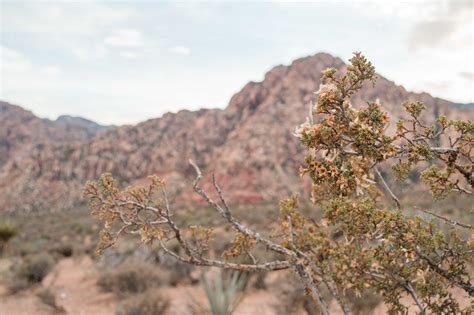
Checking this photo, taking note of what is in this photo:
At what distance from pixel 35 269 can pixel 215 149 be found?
5047cm

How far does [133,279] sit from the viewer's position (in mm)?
10891

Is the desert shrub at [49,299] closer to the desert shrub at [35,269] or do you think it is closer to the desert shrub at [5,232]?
the desert shrub at [35,269]

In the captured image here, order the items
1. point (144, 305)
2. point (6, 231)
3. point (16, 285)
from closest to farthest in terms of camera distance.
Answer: point (144, 305)
point (16, 285)
point (6, 231)

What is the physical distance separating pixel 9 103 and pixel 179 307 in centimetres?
12814

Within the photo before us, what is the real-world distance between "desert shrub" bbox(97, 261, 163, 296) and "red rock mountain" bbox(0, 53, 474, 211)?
125 feet

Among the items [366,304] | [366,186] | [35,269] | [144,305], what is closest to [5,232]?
[35,269]

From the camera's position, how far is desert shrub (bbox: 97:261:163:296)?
10.8 m

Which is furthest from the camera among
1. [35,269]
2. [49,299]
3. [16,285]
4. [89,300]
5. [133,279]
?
[35,269]

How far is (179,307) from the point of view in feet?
32.4

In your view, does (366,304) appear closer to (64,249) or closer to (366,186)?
(366,186)

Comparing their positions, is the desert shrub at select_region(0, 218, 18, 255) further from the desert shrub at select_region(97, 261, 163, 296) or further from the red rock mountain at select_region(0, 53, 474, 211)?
the red rock mountain at select_region(0, 53, 474, 211)

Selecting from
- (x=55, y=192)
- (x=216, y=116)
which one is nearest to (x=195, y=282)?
(x=55, y=192)

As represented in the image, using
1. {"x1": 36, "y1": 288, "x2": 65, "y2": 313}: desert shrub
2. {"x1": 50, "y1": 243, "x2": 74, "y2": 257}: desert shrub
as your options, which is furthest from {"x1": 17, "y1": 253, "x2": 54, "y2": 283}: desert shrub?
{"x1": 50, "y1": 243, "x2": 74, "y2": 257}: desert shrub

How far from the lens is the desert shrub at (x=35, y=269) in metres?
12.4
